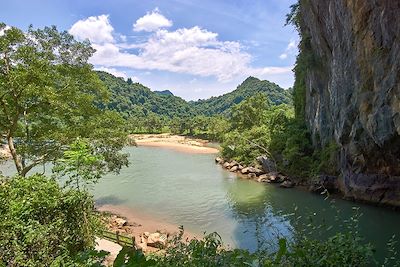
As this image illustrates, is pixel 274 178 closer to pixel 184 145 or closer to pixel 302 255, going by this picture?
pixel 302 255

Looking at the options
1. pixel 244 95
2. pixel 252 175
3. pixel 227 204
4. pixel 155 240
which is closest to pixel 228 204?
pixel 227 204

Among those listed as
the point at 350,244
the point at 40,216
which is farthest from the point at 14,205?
the point at 350,244

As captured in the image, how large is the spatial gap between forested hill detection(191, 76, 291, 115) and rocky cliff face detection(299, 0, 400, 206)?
128403mm

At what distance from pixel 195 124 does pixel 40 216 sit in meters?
73.8

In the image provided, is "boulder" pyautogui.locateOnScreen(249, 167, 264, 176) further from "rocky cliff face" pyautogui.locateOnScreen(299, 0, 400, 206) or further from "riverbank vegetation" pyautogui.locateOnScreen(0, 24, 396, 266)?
"rocky cliff face" pyautogui.locateOnScreen(299, 0, 400, 206)

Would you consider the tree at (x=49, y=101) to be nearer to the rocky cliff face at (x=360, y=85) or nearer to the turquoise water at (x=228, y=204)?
the turquoise water at (x=228, y=204)

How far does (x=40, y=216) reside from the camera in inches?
310

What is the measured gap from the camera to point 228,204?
22.5m

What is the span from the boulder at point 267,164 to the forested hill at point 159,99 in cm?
9179

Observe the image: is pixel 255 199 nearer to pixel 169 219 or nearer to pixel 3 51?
pixel 169 219

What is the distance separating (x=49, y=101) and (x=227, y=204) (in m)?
13.3

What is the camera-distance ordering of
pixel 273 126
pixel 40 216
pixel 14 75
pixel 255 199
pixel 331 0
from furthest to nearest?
1. pixel 273 126
2. pixel 255 199
3. pixel 331 0
4. pixel 14 75
5. pixel 40 216

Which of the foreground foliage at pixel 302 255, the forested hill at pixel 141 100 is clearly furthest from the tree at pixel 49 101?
the forested hill at pixel 141 100

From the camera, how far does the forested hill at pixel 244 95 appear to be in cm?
15925
